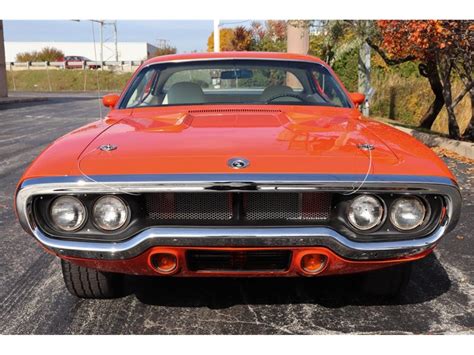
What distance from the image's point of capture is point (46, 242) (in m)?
2.08

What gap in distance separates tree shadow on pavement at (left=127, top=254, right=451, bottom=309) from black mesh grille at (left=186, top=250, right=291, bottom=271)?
0.52 metres

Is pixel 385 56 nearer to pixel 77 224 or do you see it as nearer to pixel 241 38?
pixel 77 224

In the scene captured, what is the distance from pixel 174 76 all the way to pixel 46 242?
7.12 feet

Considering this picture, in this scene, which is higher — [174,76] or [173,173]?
[174,76]

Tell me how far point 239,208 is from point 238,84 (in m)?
2.21

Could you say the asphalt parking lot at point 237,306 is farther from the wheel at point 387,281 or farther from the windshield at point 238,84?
the windshield at point 238,84

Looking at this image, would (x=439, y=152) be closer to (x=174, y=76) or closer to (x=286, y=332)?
(x=174, y=76)

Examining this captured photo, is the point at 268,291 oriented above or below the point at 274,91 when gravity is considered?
below

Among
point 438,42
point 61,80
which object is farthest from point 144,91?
point 61,80

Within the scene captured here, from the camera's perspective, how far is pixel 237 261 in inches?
82.9

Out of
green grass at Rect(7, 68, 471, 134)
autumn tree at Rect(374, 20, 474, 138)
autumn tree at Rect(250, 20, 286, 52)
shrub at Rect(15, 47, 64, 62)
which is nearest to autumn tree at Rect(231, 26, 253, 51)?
autumn tree at Rect(250, 20, 286, 52)

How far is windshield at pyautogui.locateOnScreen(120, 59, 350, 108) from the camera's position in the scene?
339 centimetres

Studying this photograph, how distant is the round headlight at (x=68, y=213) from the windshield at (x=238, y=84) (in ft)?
4.51

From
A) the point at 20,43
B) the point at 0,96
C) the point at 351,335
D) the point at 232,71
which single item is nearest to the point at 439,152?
the point at 232,71
